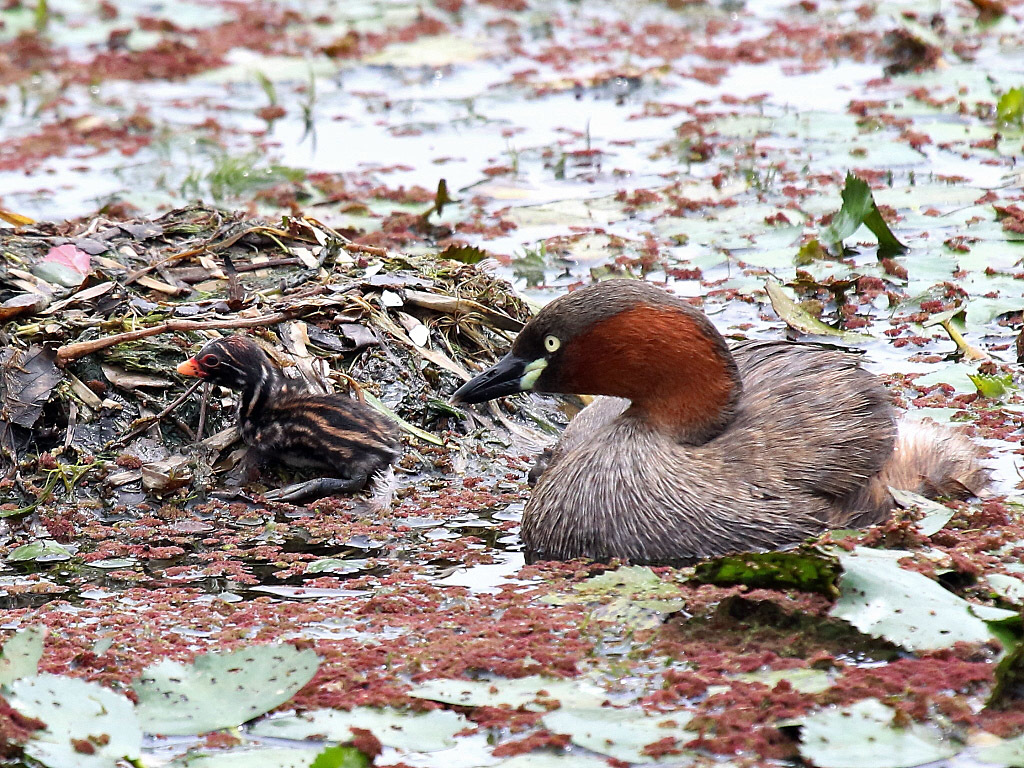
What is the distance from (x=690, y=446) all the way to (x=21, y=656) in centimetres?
242

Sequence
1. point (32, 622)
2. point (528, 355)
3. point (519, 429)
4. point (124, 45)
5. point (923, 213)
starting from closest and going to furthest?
point (32, 622), point (528, 355), point (519, 429), point (923, 213), point (124, 45)

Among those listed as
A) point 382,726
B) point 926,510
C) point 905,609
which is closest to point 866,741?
point 905,609

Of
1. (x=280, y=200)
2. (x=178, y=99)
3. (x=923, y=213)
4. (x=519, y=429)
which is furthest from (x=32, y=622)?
(x=178, y=99)

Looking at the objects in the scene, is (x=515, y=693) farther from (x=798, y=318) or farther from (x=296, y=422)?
(x=798, y=318)

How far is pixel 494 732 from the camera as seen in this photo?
3.62 m

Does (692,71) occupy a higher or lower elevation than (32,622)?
higher

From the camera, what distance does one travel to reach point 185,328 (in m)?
6.05

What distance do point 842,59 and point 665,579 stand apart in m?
7.54

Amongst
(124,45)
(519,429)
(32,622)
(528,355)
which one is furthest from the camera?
(124,45)

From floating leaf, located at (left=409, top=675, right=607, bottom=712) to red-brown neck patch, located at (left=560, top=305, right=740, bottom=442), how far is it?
1555mm

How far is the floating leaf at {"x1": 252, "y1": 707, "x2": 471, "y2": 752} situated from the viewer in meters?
3.57

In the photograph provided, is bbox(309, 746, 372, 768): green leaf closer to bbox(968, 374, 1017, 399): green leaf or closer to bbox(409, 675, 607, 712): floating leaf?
bbox(409, 675, 607, 712): floating leaf

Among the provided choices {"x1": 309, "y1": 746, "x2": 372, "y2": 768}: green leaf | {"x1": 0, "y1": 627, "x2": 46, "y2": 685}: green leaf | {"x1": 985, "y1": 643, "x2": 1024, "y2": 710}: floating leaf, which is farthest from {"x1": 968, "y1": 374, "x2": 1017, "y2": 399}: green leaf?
{"x1": 0, "y1": 627, "x2": 46, "y2": 685}: green leaf

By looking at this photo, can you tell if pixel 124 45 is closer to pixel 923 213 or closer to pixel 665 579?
pixel 923 213
